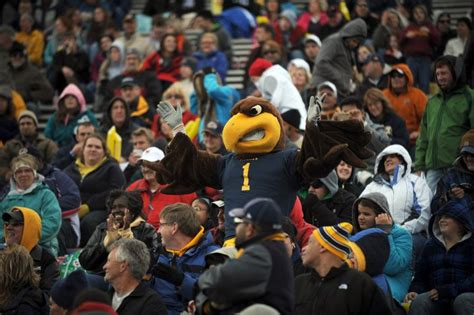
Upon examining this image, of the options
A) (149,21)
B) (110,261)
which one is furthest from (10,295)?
(149,21)

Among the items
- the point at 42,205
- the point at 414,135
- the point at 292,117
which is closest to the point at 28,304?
the point at 42,205

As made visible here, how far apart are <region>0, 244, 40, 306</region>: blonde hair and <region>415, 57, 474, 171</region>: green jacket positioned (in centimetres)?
467

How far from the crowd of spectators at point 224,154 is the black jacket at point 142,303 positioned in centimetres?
1

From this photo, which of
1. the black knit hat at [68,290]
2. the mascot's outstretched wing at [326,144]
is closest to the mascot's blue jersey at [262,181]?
the mascot's outstretched wing at [326,144]

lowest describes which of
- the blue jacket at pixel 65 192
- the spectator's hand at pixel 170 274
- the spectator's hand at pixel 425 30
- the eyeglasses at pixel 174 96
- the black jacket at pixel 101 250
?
the blue jacket at pixel 65 192

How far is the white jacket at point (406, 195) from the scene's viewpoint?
11148 mm

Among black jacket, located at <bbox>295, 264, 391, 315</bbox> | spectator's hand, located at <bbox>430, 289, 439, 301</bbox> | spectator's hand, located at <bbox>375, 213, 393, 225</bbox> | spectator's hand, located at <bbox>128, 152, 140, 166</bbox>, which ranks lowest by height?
spectator's hand, located at <bbox>128, 152, 140, 166</bbox>

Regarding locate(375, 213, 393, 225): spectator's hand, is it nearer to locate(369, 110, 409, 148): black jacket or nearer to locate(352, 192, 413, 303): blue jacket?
locate(352, 192, 413, 303): blue jacket

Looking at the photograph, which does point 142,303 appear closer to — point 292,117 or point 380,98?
point 292,117

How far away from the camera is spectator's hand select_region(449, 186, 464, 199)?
10.7 m

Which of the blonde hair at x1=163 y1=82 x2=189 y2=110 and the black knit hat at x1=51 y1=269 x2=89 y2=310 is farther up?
the black knit hat at x1=51 y1=269 x2=89 y2=310

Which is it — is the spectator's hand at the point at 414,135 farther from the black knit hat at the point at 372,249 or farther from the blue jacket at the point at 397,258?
the black knit hat at the point at 372,249

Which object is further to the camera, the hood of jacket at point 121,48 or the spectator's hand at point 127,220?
the hood of jacket at point 121,48

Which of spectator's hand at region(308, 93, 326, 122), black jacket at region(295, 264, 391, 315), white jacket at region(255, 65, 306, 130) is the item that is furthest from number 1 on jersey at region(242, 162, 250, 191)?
white jacket at region(255, 65, 306, 130)
